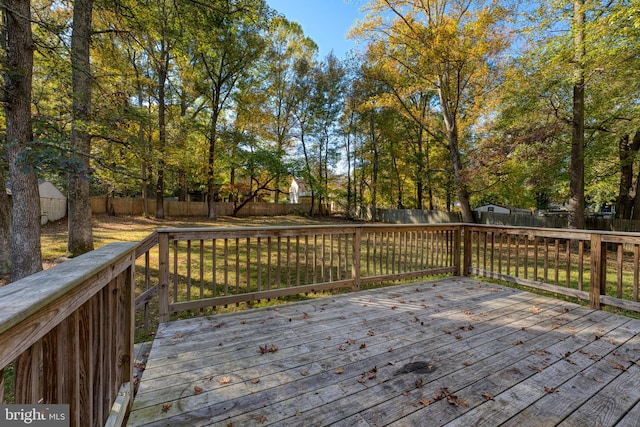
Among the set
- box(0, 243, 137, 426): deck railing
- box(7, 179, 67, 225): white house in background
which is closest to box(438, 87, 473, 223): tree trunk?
box(0, 243, 137, 426): deck railing

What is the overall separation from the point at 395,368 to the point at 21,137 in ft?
16.8

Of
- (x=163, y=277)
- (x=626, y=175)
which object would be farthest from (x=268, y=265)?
(x=626, y=175)

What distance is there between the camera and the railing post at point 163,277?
2.93 m

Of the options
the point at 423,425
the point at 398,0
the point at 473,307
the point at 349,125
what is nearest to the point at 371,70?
the point at 398,0

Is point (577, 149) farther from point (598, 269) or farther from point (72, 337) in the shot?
point (72, 337)

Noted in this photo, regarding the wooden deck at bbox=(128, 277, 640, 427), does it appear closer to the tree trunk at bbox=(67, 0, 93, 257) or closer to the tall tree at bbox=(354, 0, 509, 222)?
the tree trunk at bbox=(67, 0, 93, 257)

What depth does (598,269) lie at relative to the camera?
3494mm

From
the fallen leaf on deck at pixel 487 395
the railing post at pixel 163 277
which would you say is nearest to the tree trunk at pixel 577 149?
the fallen leaf on deck at pixel 487 395

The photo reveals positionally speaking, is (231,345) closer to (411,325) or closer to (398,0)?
(411,325)

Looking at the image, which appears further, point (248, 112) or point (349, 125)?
point (349, 125)

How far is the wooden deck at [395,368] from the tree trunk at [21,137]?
288 cm

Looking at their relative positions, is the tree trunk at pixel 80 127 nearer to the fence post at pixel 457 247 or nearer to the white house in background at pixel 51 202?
the fence post at pixel 457 247

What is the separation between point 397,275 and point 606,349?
241 cm

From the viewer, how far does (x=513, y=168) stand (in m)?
12.1
